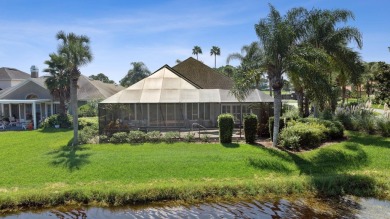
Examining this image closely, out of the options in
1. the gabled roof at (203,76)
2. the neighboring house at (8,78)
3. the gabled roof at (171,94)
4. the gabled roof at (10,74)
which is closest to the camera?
the gabled roof at (171,94)

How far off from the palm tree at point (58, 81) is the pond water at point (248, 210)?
2132 centimetres

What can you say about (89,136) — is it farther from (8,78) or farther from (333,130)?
(8,78)

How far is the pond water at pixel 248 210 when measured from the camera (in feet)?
33.9

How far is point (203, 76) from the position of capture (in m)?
33.6

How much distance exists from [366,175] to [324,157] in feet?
7.74

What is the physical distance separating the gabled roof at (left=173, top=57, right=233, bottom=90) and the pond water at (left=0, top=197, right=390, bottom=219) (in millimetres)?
22054

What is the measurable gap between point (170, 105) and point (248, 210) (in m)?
15.9

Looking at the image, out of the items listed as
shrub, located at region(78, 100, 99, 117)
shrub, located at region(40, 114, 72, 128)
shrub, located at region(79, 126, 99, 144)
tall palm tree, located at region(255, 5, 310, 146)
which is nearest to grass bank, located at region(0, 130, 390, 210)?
shrub, located at region(79, 126, 99, 144)

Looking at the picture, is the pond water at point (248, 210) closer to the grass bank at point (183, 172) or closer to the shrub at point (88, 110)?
the grass bank at point (183, 172)

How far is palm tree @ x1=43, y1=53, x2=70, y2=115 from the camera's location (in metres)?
30.1

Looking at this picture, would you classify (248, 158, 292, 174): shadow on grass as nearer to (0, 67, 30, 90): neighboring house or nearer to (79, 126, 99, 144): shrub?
(79, 126, 99, 144): shrub

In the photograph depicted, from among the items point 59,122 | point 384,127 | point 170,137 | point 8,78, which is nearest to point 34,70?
point 8,78

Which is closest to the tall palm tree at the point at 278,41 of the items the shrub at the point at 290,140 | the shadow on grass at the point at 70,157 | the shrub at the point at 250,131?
the shrub at the point at 290,140

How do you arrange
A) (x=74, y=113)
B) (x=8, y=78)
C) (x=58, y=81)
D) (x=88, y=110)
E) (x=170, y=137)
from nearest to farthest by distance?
1. (x=170, y=137)
2. (x=74, y=113)
3. (x=58, y=81)
4. (x=88, y=110)
5. (x=8, y=78)
